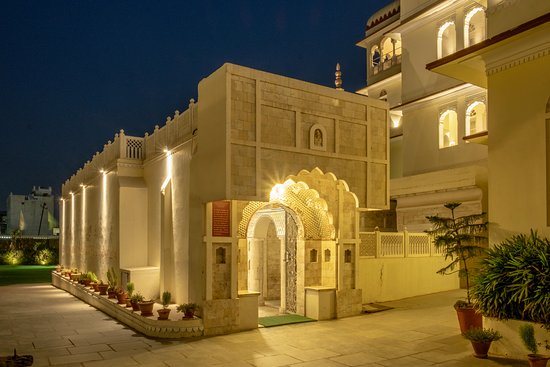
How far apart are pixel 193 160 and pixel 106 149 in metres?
8.51

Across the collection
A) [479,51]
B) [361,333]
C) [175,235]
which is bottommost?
[361,333]

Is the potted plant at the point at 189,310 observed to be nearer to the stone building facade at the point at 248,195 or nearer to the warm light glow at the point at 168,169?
the stone building facade at the point at 248,195

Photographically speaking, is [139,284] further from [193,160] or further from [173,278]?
[193,160]

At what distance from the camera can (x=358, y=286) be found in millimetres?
13922

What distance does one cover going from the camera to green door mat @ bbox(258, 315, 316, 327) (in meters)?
12.5

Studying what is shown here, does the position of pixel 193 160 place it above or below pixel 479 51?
below

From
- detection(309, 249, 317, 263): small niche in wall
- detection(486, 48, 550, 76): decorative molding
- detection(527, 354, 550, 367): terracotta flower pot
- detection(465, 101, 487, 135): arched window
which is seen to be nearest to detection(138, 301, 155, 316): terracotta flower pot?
detection(309, 249, 317, 263): small niche in wall

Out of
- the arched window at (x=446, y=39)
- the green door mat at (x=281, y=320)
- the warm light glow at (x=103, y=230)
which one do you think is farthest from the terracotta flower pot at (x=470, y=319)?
the arched window at (x=446, y=39)

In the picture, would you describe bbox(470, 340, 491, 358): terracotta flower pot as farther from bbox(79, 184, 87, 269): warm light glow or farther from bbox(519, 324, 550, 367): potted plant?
bbox(79, 184, 87, 269): warm light glow

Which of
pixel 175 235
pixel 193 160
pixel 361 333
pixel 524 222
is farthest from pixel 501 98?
pixel 175 235

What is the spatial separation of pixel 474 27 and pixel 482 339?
663 inches

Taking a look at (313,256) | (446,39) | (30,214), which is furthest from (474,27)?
(30,214)

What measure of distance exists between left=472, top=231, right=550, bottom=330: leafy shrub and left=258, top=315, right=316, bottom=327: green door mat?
4838 millimetres

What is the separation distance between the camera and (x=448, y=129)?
76.8ft
